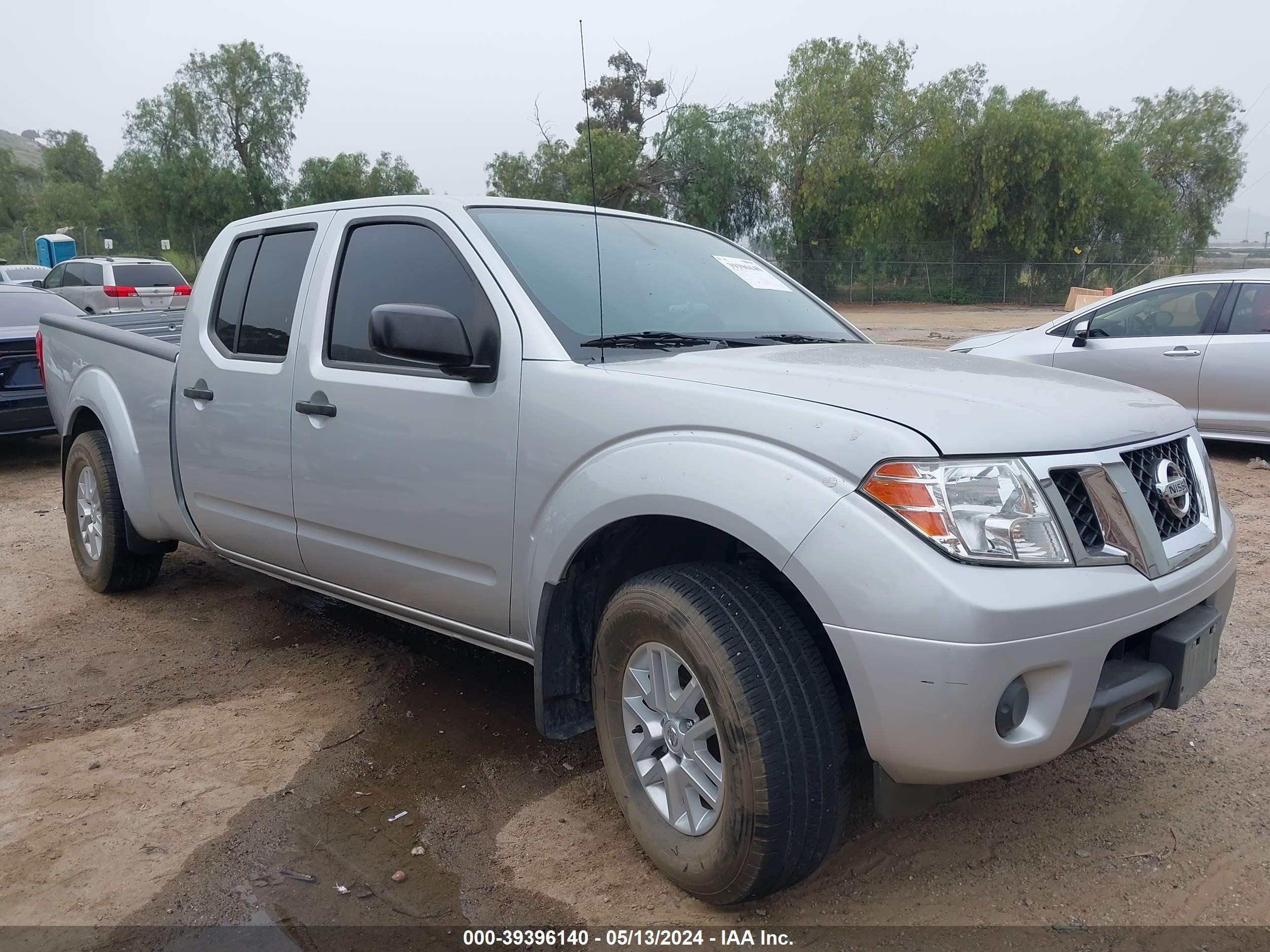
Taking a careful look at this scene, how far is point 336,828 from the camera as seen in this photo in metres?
2.95

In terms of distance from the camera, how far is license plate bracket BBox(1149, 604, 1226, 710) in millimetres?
2295

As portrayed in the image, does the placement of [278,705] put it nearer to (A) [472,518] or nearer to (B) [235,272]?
(A) [472,518]

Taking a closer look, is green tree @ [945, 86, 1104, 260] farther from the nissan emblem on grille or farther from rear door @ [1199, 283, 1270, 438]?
the nissan emblem on grille

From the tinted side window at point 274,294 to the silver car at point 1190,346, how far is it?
16.5 feet

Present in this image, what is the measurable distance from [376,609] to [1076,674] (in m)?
2.41

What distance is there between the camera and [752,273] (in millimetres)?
3814

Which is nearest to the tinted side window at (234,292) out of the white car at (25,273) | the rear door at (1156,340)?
the rear door at (1156,340)

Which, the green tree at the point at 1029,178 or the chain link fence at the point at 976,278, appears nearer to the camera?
the green tree at the point at 1029,178

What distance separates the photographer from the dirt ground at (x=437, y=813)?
99.9 inches

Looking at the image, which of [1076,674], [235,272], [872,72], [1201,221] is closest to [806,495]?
[1076,674]

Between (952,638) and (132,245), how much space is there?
4835 centimetres

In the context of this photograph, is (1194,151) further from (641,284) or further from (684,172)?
(641,284)

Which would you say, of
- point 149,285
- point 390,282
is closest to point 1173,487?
point 390,282

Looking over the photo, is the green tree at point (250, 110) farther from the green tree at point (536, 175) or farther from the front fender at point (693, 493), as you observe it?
the front fender at point (693, 493)
